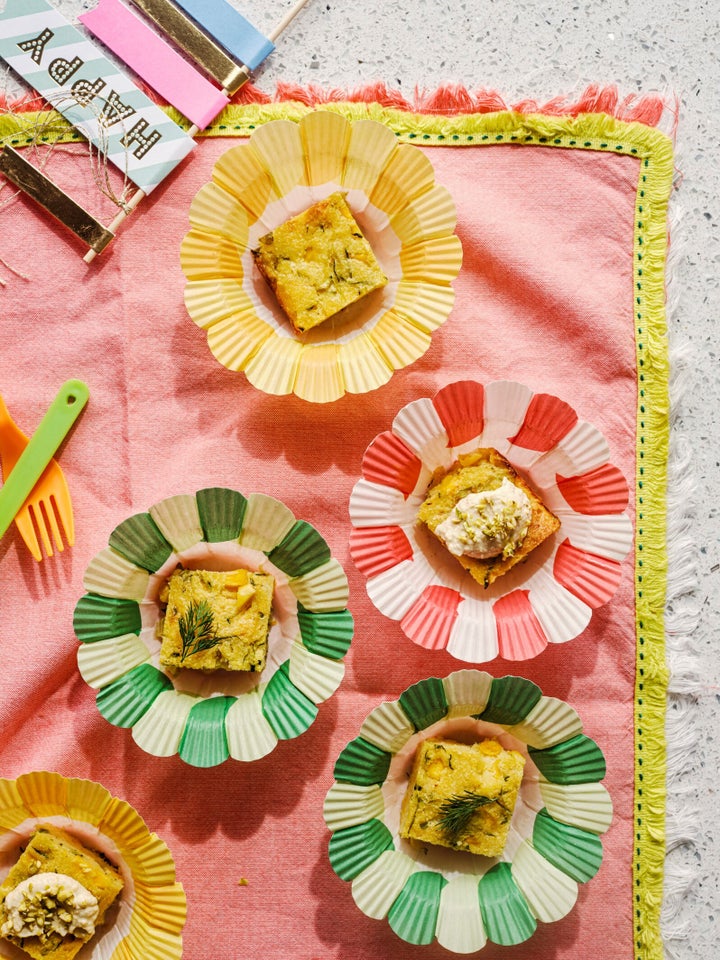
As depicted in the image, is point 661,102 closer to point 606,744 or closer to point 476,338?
point 476,338

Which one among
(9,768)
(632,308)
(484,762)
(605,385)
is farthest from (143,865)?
(632,308)

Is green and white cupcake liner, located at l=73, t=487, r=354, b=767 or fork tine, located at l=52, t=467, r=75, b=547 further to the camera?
fork tine, located at l=52, t=467, r=75, b=547

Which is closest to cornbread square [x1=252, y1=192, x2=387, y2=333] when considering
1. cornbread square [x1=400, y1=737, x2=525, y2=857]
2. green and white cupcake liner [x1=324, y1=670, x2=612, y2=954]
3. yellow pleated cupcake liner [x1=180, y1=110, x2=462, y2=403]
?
yellow pleated cupcake liner [x1=180, y1=110, x2=462, y2=403]

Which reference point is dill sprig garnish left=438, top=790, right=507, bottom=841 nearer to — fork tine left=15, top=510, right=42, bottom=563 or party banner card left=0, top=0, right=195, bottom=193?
fork tine left=15, top=510, right=42, bottom=563

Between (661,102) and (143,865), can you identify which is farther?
(661,102)

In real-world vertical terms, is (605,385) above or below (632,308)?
below

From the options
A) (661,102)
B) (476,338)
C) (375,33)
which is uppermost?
(661,102)

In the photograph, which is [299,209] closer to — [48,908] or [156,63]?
[156,63]
